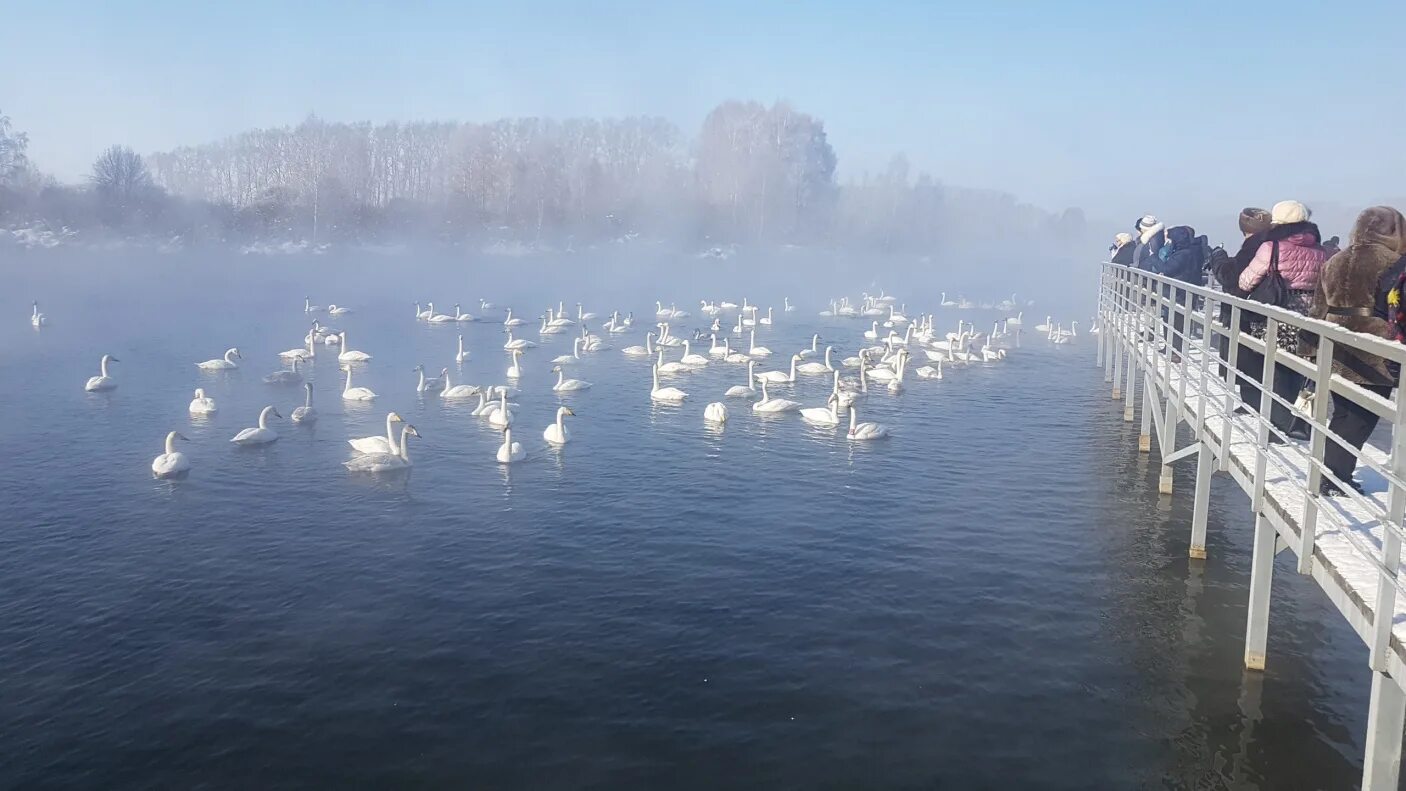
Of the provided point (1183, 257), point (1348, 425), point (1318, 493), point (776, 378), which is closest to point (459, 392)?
point (776, 378)

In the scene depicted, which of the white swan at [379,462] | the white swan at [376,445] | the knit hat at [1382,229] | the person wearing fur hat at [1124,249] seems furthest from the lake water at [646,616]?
the person wearing fur hat at [1124,249]

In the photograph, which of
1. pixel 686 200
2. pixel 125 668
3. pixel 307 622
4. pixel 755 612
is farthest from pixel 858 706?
pixel 686 200

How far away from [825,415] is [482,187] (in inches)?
3518

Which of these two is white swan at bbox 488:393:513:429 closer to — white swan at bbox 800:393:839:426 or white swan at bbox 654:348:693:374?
white swan at bbox 800:393:839:426

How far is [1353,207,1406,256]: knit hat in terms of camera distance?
28.3 ft

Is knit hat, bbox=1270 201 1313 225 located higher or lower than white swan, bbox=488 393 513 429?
higher

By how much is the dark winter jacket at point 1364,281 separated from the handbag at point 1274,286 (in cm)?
264

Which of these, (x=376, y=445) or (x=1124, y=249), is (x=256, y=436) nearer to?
(x=376, y=445)

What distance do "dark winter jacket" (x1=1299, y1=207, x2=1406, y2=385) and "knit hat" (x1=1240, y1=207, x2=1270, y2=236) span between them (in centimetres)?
468

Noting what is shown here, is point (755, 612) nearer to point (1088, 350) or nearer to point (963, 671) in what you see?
point (963, 671)

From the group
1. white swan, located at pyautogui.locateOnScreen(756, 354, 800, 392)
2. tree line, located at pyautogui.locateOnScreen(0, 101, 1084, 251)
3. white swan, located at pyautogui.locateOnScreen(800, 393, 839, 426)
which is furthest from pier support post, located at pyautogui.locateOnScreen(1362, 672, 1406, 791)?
tree line, located at pyautogui.locateOnScreen(0, 101, 1084, 251)

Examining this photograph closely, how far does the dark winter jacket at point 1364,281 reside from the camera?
855 centimetres

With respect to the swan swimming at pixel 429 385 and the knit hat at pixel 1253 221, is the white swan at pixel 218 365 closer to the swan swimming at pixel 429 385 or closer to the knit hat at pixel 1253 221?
the swan swimming at pixel 429 385

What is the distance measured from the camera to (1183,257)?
19328 mm
